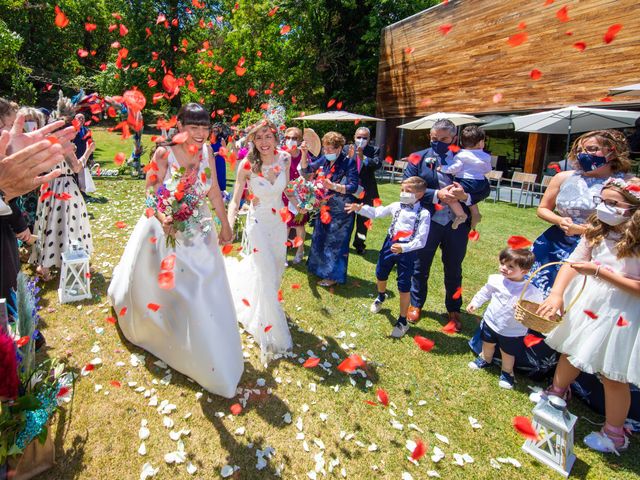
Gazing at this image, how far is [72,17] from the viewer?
108 ft

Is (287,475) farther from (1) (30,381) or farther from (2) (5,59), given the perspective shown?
(2) (5,59)

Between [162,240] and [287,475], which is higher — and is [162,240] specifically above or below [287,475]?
above

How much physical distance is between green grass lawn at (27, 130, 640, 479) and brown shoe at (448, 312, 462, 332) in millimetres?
137

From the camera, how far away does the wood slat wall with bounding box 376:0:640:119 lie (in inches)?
470

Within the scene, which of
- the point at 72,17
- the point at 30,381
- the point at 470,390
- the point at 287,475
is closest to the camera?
the point at 30,381

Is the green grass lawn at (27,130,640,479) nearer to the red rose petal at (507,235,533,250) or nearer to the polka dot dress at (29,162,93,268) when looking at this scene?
the polka dot dress at (29,162,93,268)

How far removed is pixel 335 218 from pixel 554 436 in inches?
162

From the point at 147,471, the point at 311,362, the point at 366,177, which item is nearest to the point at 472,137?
the point at 311,362

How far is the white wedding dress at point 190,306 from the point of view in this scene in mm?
3447

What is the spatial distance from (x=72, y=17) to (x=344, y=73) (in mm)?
25720

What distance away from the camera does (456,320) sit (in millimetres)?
5188

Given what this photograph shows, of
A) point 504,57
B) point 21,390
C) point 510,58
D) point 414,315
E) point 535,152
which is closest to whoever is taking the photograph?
point 21,390

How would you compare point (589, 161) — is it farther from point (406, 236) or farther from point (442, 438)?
point (442, 438)

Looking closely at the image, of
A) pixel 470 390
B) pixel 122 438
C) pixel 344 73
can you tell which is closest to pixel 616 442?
pixel 470 390
